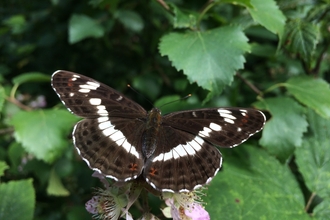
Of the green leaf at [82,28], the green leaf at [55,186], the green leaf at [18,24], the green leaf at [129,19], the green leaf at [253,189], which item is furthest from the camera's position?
the green leaf at [18,24]

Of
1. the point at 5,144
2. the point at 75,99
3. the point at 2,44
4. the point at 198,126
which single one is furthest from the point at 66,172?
the point at 2,44

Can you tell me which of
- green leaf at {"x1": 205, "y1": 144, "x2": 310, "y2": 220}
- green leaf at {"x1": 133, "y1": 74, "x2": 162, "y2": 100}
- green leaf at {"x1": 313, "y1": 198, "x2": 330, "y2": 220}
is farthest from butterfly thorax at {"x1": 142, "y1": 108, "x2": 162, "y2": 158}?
green leaf at {"x1": 133, "y1": 74, "x2": 162, "y2": 100}

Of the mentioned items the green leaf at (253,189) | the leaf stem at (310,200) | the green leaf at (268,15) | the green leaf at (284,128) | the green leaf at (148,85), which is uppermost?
the green leaf at (268,15)

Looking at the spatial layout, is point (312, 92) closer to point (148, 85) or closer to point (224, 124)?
point (224, 124)

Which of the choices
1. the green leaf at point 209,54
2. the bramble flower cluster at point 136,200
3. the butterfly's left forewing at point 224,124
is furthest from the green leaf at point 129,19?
the bramble flower cluster at point 136,200

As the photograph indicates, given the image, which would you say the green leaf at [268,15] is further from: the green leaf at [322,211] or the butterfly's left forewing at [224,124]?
the green leaf at [322,211]

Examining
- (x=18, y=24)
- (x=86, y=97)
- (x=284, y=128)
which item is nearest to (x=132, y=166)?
(x=86, y=97)

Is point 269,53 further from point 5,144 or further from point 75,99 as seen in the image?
point 5,144
